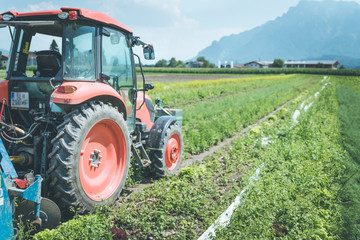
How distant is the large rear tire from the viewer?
308 centimetres

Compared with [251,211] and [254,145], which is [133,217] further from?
[254,145]

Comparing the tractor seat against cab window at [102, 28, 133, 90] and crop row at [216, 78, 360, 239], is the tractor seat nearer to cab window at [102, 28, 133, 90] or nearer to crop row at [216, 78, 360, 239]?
cab window at [102, 28, 133, 90]

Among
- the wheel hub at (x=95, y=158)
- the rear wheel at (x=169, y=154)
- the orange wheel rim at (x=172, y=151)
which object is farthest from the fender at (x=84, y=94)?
the orange wheel rim at (x=172, y=151)

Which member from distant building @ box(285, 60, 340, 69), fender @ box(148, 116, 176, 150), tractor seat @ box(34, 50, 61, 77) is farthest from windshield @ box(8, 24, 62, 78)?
distant building @ box(285, 60, 340, 69)

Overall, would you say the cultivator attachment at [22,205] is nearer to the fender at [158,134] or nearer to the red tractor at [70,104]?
the red tractor at [70,104]

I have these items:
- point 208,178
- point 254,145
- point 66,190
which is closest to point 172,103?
point 254,145

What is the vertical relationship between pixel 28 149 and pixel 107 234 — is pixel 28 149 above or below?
above

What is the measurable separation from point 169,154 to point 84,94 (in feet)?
7.73

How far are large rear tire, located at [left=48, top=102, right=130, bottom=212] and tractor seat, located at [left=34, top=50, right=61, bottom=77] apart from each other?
80 cm

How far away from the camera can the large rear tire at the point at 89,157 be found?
3076mm

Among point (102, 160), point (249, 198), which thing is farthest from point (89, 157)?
point (249, 198)

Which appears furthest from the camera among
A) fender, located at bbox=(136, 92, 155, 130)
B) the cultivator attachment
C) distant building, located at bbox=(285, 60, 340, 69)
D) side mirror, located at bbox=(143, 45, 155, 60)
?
distant building, located at bbox=(285, 60, 340, 69)

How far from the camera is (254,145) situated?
7.16 m

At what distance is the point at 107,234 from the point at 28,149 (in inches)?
54.4
